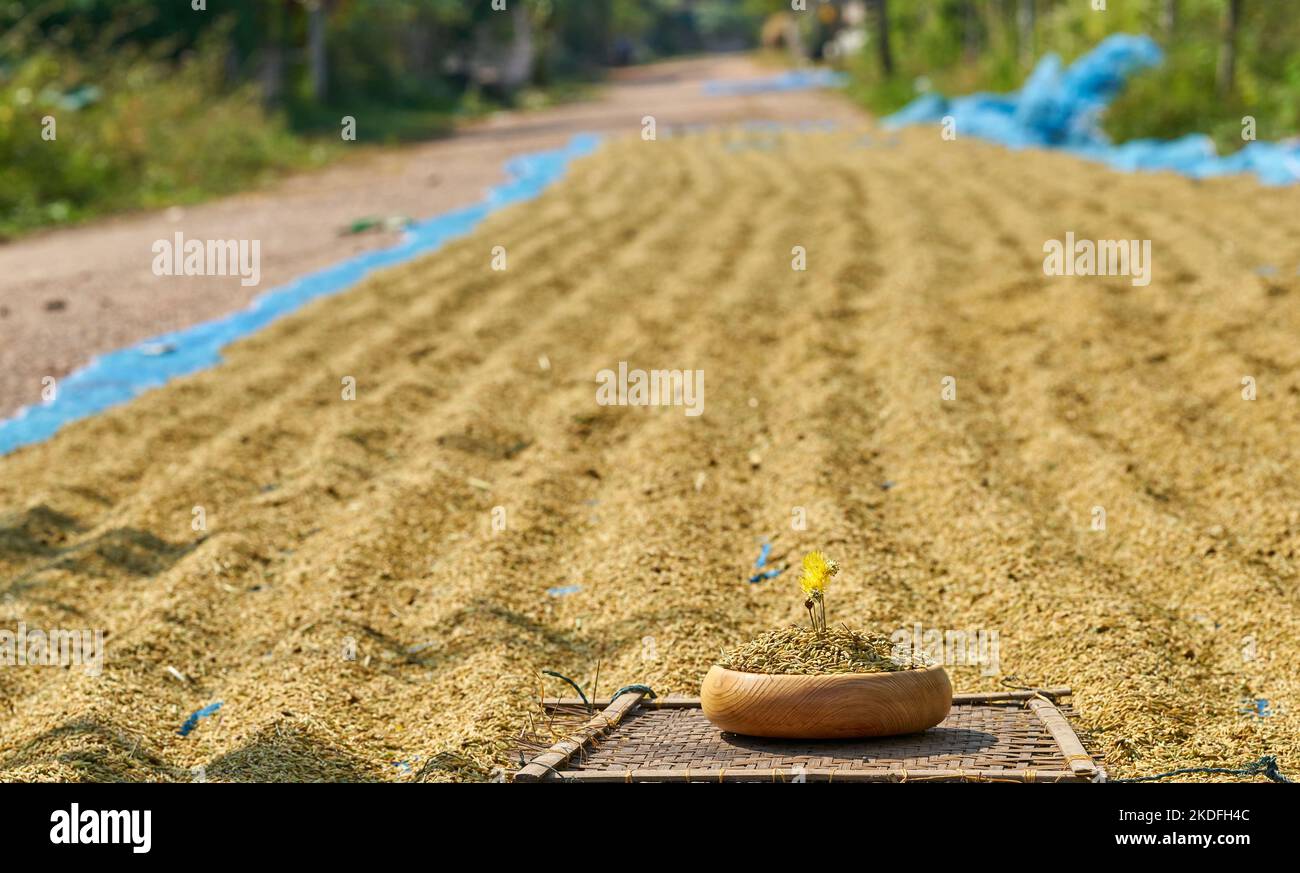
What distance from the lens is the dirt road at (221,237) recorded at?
9055 mm

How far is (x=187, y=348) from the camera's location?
8.75m

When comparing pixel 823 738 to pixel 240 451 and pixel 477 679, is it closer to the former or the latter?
pixel 477 679

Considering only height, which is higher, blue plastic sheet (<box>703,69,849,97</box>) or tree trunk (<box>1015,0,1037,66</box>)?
tree trunk (<box>1015,0,1037,66</box>)

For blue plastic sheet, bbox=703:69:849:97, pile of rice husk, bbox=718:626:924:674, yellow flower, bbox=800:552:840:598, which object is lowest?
pile of rice husk, bbox=718:626:924:674

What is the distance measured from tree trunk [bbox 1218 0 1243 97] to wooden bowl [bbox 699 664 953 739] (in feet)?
41.5

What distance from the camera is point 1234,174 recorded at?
12516 millimetres

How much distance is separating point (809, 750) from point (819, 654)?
25 cm

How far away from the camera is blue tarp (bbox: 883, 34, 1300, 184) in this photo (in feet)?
41.7

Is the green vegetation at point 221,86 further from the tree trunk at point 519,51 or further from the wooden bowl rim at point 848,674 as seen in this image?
the wooden bowl rim at point 848,674

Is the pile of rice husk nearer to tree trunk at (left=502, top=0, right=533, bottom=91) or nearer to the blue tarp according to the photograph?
the blue tarp

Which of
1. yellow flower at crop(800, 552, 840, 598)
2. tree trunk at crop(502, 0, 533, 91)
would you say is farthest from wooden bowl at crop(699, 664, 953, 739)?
tree trunk at crop(502, 0, 533, 91)

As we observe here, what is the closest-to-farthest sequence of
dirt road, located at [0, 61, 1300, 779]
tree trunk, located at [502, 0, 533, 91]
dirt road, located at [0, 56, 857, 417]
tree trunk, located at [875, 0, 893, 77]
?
dirt road, located at [0, 61, 1300, 779]
dirt road, located at [0, 56, 857, 417]
tree trunk, located at [875, 0, 893, 77]
tree trunk, located at [502, 0, 533, 91]

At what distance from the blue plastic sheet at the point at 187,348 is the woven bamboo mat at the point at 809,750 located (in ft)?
14.7

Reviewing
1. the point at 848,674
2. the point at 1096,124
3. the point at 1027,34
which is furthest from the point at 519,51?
the point at 848,674
